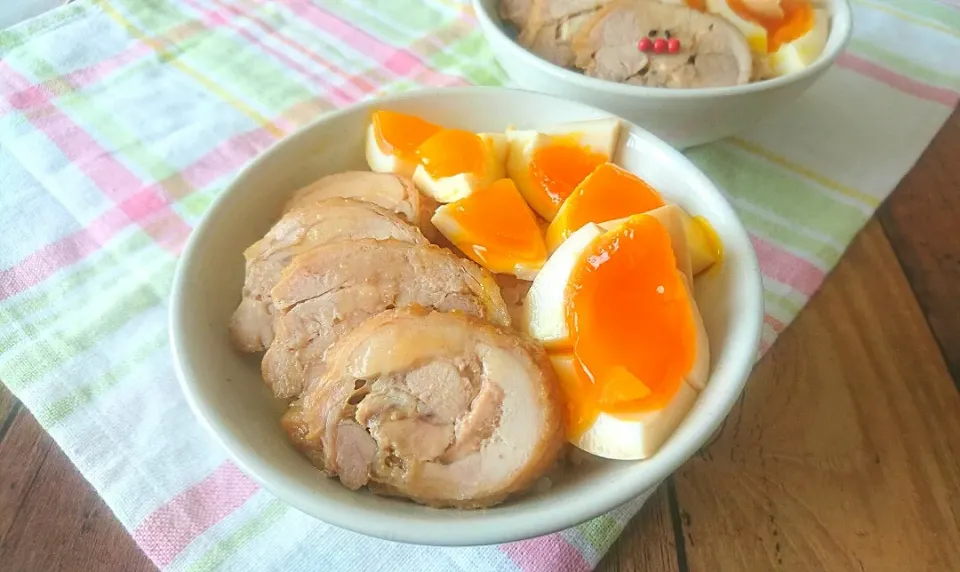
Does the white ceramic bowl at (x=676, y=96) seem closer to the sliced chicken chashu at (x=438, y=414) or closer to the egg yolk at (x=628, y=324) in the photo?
the egg yolk at (x=628, y=324)

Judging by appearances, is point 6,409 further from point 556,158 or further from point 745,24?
point 745,24

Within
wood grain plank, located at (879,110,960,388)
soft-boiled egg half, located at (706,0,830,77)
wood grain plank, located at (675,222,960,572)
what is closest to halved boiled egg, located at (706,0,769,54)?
→ soft-boiled egg half, located at (706,0,830,77)

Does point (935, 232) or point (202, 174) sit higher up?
point (935, 232)

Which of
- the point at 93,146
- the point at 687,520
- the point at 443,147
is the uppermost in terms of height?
the point at 443,147

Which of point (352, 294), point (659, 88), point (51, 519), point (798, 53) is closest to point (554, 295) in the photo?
point (352, 294)

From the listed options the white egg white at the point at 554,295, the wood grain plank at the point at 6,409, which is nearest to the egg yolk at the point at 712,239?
the white egg white at the point at 554,295

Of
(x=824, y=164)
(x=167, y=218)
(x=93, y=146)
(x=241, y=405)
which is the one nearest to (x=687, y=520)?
(x=241, y=405)

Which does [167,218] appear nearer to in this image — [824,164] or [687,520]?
[687,520]
